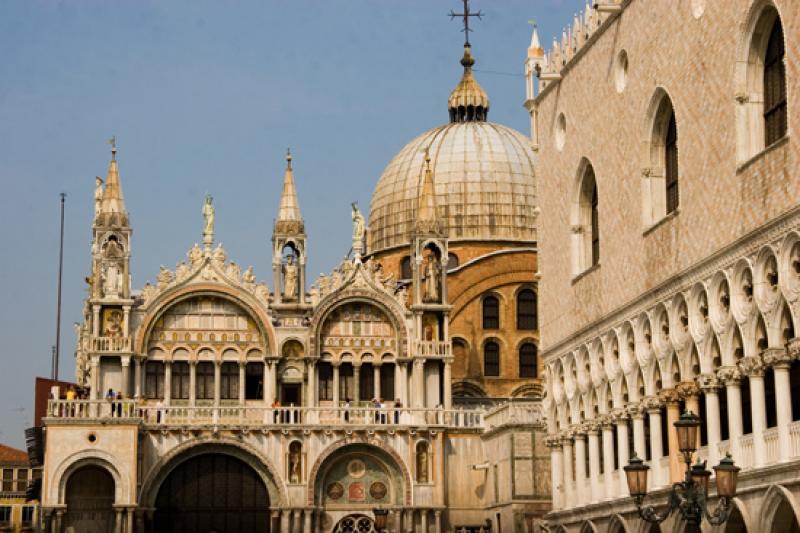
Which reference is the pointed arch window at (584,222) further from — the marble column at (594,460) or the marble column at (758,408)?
the marble column at (758,408)

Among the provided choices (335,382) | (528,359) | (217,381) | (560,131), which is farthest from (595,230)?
(528,359)

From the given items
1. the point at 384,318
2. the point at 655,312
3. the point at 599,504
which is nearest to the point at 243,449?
the point at 384,318

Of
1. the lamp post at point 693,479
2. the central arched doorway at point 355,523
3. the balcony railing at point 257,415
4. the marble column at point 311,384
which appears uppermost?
the marble column at point 311,384

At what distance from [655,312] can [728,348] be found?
4.01m

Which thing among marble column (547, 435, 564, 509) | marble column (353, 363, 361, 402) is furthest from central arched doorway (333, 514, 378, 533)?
marble column (547, 435, 564, 509)

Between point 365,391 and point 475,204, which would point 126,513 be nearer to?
point 365,391

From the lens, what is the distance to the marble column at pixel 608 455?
1495 inches

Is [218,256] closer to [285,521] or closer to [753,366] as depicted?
[285,521]

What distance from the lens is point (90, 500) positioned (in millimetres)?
48500

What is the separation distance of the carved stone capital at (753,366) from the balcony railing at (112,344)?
2456 centimetres

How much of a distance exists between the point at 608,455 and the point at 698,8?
11113mm

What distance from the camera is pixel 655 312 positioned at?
34.3 meters

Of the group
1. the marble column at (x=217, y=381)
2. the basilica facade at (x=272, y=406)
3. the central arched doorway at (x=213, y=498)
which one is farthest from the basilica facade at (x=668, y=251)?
the marble column at (x=217, y=381)

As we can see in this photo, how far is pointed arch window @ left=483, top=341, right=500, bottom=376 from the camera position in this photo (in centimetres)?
6012
